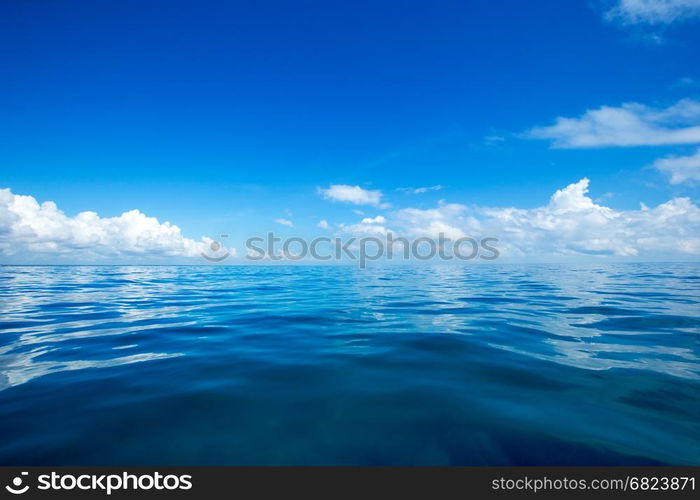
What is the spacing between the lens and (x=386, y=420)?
4.20 m

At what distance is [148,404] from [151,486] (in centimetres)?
179

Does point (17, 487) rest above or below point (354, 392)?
below

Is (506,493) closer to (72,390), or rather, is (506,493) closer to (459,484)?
(459,484)

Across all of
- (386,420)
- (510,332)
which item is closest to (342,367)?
(386,420)

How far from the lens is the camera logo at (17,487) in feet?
10.3

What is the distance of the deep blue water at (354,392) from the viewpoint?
3559mm

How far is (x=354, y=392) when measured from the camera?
5.09m

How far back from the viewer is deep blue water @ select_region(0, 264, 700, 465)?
356 centimetres

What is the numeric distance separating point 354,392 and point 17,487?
416 cm

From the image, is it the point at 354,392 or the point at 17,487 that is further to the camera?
the point at 354,392

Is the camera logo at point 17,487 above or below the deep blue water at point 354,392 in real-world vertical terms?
below

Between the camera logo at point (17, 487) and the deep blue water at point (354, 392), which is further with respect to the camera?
the deep blue water at point (354, 392)

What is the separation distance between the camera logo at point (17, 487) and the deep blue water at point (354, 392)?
21 cm

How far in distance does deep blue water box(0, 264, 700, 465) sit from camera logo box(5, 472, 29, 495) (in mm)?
209
